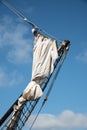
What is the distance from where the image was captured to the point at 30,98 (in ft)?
79.5

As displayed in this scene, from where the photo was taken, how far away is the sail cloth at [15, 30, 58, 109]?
24.2m

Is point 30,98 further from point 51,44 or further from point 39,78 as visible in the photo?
point 51,44

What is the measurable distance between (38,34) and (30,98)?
5.02 m

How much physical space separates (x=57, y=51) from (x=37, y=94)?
11.3 feet

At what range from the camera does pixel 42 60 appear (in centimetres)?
2541

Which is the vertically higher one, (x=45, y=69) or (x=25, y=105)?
(x=45, y=69)

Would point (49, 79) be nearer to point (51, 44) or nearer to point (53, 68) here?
point (53, 68)

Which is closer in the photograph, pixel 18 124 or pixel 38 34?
pixel 18 124

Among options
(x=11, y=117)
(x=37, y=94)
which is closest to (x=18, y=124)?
(x=11, y=117)

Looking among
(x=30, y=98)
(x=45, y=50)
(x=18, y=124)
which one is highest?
(x=45, y=50)

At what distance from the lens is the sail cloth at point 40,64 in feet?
Result: 79.5

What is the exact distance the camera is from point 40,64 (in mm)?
25344

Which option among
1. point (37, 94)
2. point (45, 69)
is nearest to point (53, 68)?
point (45, 69)

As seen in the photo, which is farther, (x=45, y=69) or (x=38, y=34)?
(x=38, y=34)
